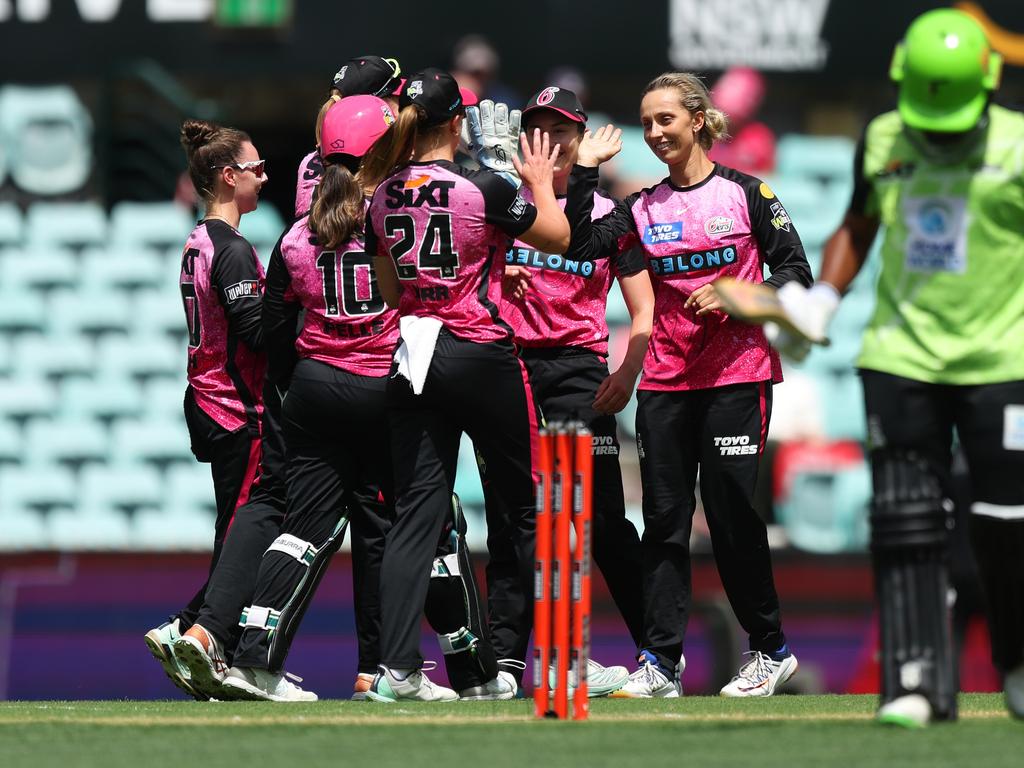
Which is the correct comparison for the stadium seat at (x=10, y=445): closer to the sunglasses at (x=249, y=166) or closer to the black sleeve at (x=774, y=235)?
the sunglasses at (x=249, y=166)

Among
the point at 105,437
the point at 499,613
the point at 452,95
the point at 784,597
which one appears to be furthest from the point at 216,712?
the point at 105,437

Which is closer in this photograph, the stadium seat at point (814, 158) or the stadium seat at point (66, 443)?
the stadium seat at point (66, 443)

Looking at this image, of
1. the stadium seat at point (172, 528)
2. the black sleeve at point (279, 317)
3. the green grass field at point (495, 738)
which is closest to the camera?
the green grass field at point (495, 738)

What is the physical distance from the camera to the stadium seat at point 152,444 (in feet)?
41.8

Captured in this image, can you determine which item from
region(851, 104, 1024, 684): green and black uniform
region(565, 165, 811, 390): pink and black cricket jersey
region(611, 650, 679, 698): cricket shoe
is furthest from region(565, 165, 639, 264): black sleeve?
region(851, 104, 1024, 684): green and black uniform

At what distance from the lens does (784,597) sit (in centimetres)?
1047

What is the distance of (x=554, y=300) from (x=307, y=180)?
1.00m

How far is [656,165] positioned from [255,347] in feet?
25.7

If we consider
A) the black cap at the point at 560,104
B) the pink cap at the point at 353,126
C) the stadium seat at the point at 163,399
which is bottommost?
the stadium seat at the point at 163,399

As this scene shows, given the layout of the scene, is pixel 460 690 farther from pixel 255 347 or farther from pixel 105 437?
pixel 105 437

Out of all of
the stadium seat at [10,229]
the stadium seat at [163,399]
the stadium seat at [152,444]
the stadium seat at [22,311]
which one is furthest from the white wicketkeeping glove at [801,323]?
the stadium seat at [10,229]

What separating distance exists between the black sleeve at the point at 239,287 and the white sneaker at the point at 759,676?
2.05 m

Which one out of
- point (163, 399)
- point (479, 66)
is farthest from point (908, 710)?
point (163, 399)

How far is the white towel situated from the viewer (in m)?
5.37
